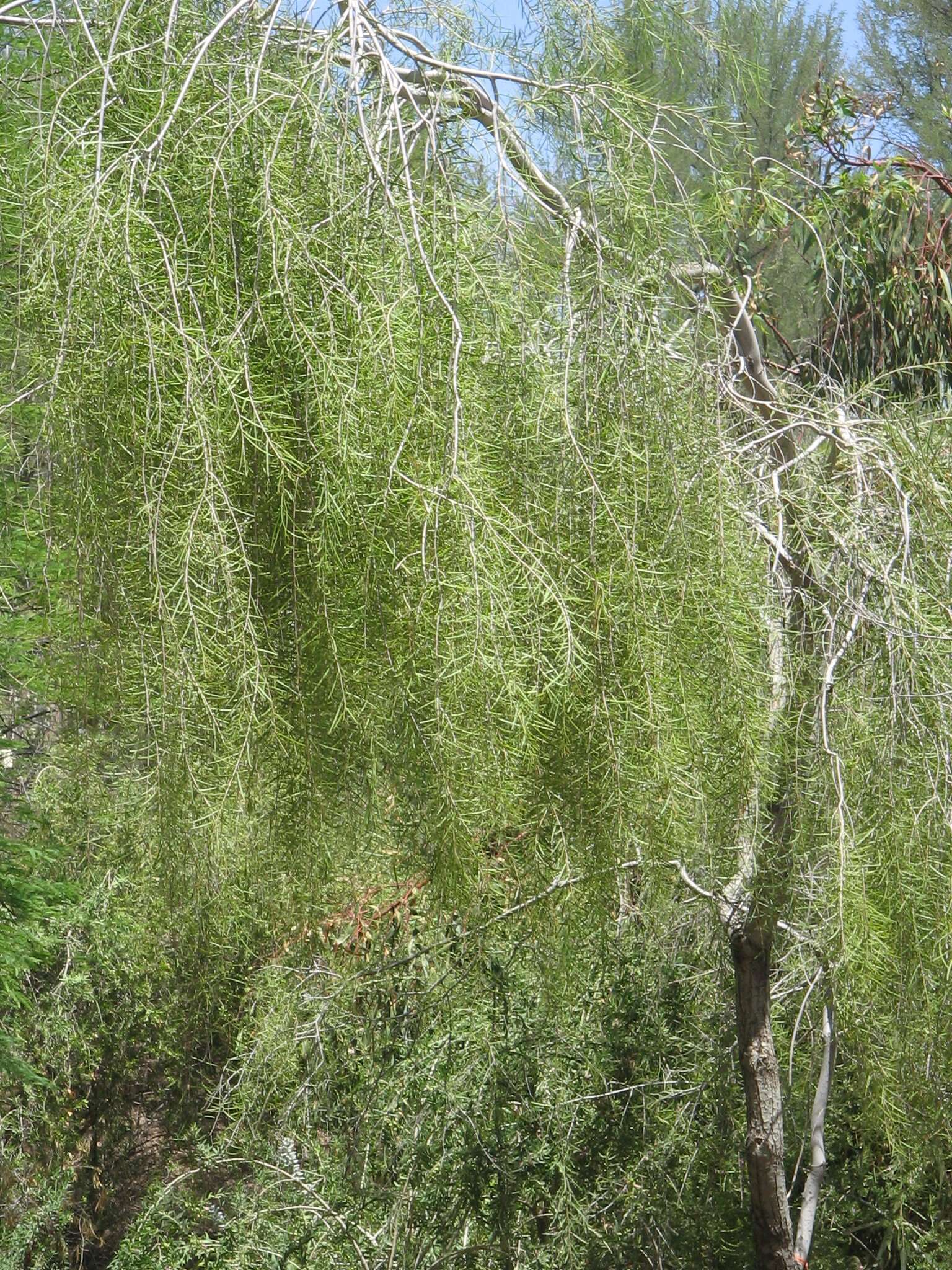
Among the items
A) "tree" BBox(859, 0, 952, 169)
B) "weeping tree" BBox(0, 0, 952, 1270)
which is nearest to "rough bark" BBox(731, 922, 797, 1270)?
"weeping tree" BBox(0, 0, 952, 1270)

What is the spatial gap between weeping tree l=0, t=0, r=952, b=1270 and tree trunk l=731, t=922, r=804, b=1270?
2.88ft

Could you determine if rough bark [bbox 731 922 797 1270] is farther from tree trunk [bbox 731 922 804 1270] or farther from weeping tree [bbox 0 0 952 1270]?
weeping tree [bbox 0 0 952 1270]

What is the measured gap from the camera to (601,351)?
1407mm

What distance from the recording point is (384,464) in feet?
4.08

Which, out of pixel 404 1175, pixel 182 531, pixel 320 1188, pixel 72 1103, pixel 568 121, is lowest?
pixel 72 1103

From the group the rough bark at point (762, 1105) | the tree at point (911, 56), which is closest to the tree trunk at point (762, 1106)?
the rough bark at point (762, 1105)

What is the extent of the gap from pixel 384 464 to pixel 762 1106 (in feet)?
6.20

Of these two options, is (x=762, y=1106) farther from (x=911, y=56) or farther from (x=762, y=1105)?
(x=911, y=56)

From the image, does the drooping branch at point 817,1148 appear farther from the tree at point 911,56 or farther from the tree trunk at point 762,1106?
the tree at point 911,56

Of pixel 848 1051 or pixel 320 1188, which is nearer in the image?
pixel 848 1051

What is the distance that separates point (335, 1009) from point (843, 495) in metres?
2.08

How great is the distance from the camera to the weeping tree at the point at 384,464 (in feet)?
4.09

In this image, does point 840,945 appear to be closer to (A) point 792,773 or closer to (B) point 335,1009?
(A) point 792,773

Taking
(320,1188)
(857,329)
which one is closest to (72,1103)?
(320,1188)
